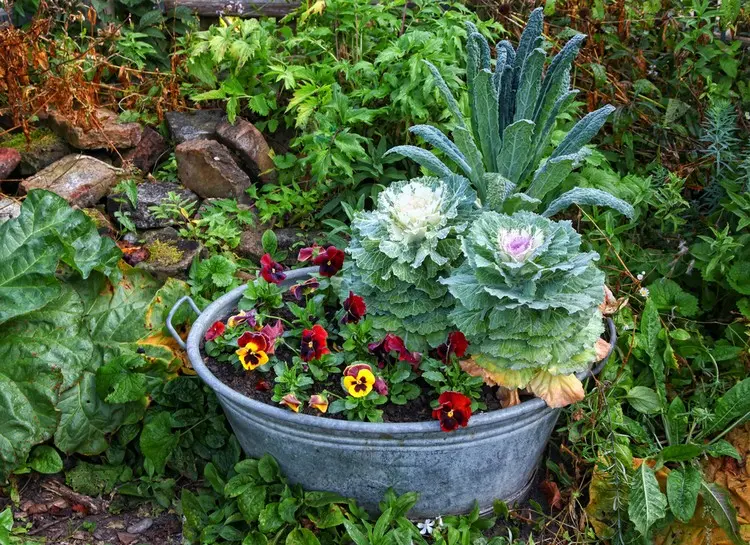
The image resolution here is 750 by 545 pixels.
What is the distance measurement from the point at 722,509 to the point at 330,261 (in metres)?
1.41

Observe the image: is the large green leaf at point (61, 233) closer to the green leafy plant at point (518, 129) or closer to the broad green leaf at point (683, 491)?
the green leafy plant at point (518, 129)

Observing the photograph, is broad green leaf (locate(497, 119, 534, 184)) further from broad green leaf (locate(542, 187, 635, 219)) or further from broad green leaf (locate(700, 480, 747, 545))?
broad green leaf (locate(700, 480, 747, 545))

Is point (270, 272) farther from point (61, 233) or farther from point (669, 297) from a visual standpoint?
point (669, 297)

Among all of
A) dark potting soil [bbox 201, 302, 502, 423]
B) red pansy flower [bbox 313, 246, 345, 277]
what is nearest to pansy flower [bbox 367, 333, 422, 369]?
dark potting soil [bbox 201, 302, 502, 423]

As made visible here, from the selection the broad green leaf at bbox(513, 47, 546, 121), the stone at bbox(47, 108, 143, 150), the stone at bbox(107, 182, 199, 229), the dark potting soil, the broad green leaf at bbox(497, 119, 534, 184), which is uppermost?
the broad green leaf at bbox(513, 47, 546, 121)

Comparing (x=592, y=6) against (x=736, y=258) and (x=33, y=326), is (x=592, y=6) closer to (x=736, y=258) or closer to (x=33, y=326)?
(x=736, y=258)

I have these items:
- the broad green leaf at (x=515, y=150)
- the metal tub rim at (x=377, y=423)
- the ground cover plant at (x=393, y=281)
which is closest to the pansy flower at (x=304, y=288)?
the ground cover plant at (x=393, y=281)

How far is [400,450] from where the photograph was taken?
205 cm

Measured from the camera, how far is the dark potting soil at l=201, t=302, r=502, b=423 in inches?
84.0

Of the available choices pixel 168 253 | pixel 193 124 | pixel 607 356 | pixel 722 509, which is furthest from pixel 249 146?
pixel 722 509

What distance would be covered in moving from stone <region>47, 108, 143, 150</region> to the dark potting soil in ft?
4.99

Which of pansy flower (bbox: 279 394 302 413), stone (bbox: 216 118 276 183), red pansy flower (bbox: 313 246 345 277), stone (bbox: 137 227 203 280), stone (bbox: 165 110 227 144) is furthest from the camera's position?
stone (bbox: 165 110 227 144)

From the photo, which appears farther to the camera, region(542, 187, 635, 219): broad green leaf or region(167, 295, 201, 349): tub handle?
region(167, 295, 201, 349): tub handle

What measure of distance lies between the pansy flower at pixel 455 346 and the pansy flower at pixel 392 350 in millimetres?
78
